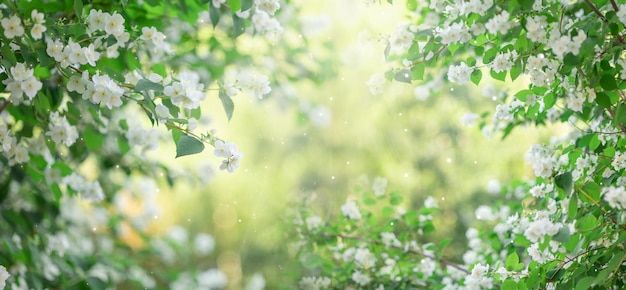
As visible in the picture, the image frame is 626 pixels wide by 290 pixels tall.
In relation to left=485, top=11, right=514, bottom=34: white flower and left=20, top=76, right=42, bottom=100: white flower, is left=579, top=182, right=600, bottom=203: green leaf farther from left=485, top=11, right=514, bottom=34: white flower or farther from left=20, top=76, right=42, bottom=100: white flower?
left=20, top=76, right=42, bottom=100: white flower

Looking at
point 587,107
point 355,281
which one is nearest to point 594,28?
point 587,107

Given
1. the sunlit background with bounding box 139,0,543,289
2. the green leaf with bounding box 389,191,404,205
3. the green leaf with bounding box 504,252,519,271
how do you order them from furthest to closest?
the sunlit background with bounding box 139,0,543,289, the green leaf with bounding box 389,191,404,205, the green leaf with bounding box 504,252,519,271

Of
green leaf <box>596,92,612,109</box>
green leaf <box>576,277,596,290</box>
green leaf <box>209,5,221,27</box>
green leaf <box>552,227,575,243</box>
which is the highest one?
green leaf <box>596,92,612,109</box>

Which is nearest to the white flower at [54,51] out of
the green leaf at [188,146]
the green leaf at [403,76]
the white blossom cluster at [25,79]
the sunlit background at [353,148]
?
the white blossom cluster at [25,79]

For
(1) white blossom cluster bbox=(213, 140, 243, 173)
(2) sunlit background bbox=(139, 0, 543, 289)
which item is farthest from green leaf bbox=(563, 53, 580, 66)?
(2) sunlit background bbox=(139, 0, 543, 289)

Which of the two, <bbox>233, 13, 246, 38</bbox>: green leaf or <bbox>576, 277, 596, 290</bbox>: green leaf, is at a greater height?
<bbox>576, 277, 596, 290</bbox>: green leaf

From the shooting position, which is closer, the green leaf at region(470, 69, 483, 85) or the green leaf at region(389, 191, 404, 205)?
the green leaf at region(470, 69, 483, 85)

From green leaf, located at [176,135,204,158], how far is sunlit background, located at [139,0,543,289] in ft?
10.7

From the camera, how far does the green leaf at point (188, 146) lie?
1012 millimetres

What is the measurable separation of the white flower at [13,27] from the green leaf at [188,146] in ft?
0.93

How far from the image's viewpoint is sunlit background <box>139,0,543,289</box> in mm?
4918

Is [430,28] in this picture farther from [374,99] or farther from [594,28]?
[374,99]

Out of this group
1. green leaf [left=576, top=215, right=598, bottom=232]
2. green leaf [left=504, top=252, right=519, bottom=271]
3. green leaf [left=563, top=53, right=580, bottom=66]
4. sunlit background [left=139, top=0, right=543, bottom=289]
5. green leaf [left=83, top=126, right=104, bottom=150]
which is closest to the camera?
green leaf [left=563, top=53, right=580, bottom=66]

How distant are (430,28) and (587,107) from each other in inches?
12.0
